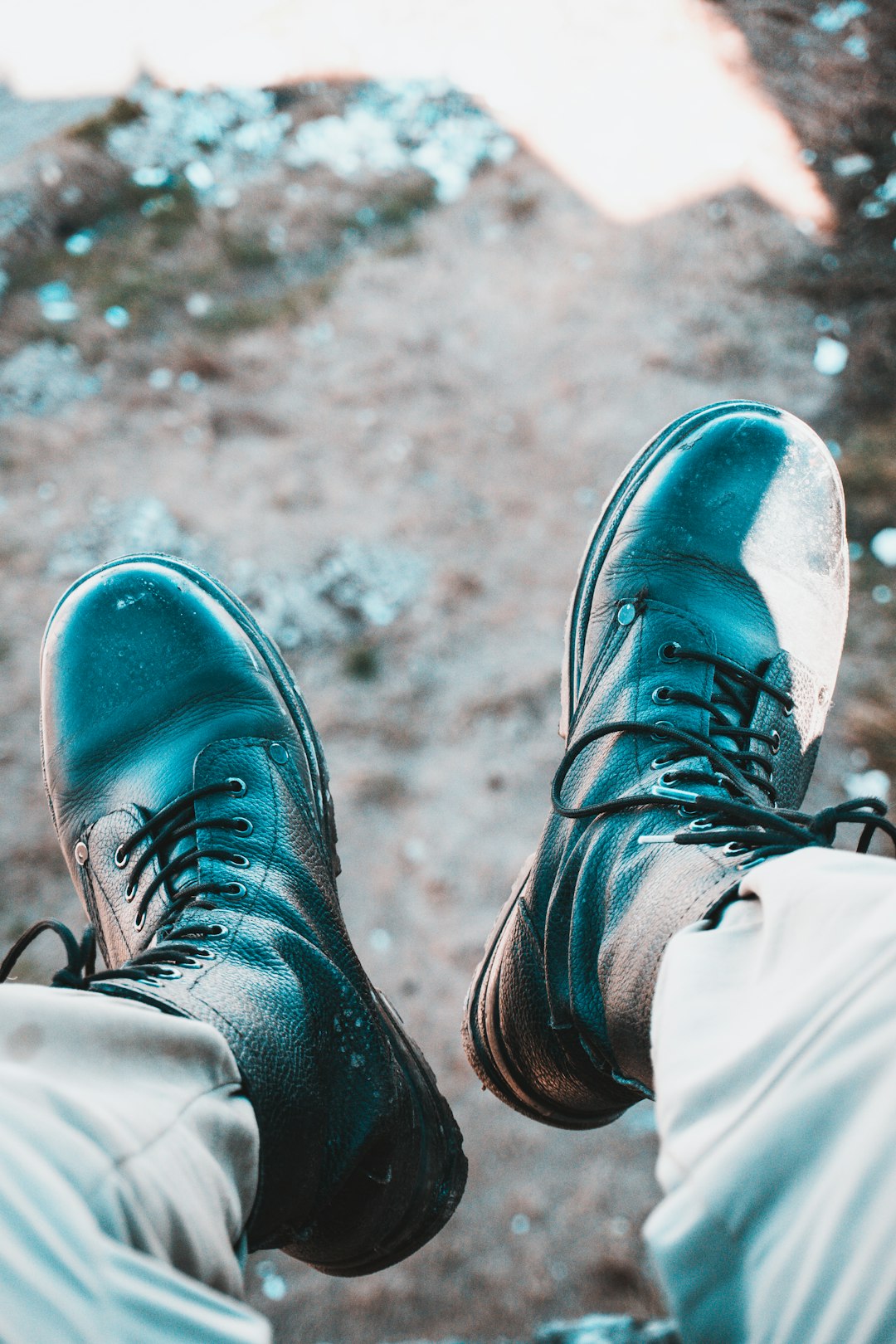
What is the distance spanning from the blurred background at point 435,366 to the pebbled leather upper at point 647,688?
0.38 meters

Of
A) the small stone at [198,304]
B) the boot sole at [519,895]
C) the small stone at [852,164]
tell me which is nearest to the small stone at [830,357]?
the small stone at [852,164]

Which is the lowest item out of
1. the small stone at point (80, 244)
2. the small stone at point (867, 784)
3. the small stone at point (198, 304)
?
the small stone at point (867, 784)

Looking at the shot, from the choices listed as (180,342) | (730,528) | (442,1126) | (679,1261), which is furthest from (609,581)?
(180,342)

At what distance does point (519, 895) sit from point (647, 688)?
327 millimetres

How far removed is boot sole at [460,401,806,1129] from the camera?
1167mm

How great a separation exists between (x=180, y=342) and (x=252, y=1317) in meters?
1.98

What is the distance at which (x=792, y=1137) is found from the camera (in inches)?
19.4

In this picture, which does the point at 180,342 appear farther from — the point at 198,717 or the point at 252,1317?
the point at 252,1317

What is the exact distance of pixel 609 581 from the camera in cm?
133

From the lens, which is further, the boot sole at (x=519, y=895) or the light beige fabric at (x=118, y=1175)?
the boot sole at (x=519, y=895)

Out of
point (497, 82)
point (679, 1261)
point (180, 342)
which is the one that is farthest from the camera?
point (497, 82)

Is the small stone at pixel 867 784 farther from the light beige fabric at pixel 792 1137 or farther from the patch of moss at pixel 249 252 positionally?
the patch of moss at pixel 249 252

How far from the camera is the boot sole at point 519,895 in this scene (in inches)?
45.9

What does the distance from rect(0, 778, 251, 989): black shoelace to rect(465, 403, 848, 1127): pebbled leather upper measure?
0.38 m
